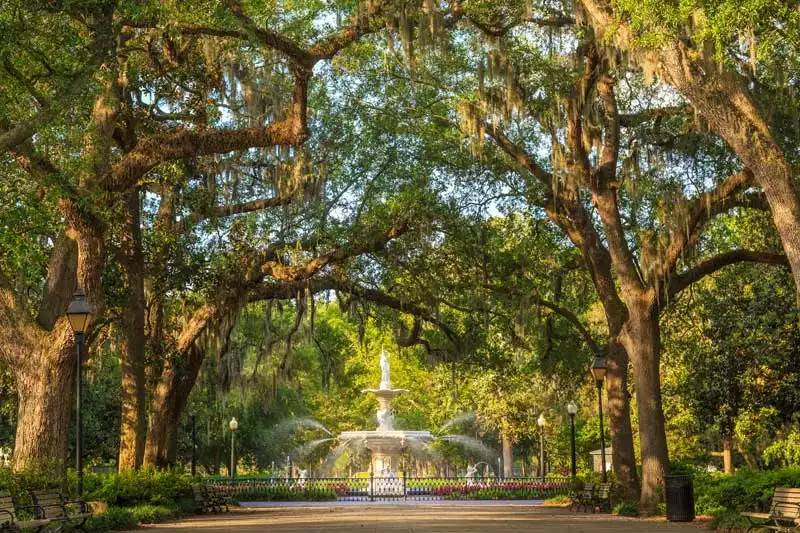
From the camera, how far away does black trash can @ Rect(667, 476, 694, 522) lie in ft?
65.7

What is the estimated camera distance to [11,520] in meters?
13.9

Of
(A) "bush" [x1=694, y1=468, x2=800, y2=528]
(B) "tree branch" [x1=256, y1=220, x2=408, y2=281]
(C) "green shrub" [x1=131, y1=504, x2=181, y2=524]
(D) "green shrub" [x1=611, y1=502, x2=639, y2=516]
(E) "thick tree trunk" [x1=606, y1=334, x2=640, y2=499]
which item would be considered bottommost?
(D) "green shrub" [x1=611, y1=502, x2=639, y2=516]

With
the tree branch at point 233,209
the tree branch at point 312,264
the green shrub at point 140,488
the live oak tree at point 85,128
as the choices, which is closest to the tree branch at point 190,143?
the live oak tree at point 85,128

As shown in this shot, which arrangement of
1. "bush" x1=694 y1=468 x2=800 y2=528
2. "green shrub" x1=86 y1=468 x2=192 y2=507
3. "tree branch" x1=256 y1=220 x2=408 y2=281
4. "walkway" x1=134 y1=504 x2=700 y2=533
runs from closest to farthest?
"bush" x1=694 y1=468 x2=800 y2=528
"walkway" x1=134 y1=504 x2=700 y2=533
"green shrub" x1=86 y1=468 x2=192 y2=507
"tree branch" x1=256 y1=220 x2=408 y2=281

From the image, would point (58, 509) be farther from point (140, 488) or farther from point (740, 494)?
point (740, 494)

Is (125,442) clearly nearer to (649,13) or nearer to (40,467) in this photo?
(40,467)

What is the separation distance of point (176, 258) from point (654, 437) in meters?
11.4

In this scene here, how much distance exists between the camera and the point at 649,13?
45.9 ft

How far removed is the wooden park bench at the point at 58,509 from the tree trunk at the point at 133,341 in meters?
6.64

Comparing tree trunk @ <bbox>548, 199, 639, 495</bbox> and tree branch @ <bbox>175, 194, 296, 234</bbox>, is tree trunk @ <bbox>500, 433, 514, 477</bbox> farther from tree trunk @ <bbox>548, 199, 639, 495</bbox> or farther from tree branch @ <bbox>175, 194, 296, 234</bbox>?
tree branch @ <bbox>175, 194, 296, 234</bbox>

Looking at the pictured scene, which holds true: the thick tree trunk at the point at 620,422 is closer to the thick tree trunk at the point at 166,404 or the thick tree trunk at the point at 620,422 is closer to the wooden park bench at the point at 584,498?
the wooden park bench at the point at 584,498

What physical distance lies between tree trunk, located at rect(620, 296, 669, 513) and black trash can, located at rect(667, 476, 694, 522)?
204 cm

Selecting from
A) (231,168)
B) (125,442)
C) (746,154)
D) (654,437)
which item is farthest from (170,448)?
(746,154)

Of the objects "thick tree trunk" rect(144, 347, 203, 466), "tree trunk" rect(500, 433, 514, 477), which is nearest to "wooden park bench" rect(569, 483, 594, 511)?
"thick tree trunk" rect(144, 347, 203, 466)
